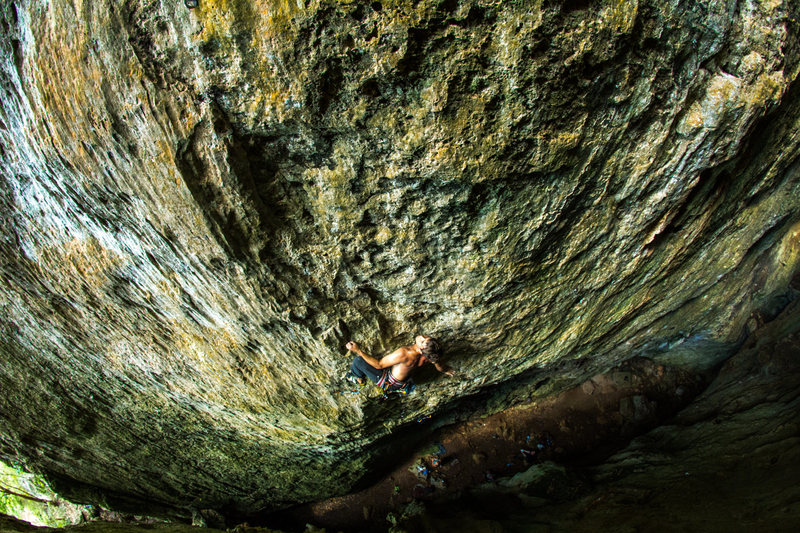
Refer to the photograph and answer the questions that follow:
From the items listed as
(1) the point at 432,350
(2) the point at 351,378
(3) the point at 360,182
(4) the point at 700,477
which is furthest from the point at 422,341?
(4) the point at 700,477

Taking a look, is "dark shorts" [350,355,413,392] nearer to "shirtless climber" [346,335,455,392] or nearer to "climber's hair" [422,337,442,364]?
"shirtless climber" [346,335,455,392]

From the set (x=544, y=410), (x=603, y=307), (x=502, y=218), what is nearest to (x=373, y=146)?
(x=502, y=218)

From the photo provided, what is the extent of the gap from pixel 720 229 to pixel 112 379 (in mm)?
7920

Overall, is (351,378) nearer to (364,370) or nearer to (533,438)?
(364,370)

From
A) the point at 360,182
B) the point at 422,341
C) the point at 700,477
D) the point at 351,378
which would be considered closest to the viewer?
the point at 360,182

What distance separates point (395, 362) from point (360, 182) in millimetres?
2165

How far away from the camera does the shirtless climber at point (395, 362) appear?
165 inches

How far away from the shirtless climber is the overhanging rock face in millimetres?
163

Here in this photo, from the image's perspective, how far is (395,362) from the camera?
4.33 meters

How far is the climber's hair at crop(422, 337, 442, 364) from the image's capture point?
4156 mm

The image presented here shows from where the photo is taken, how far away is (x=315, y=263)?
11.6 feet

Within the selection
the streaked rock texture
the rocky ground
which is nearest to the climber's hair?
the streaked rock texture

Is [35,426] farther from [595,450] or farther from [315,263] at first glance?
[595,450]

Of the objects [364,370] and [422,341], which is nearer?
[422,341]
